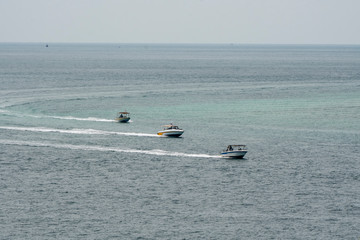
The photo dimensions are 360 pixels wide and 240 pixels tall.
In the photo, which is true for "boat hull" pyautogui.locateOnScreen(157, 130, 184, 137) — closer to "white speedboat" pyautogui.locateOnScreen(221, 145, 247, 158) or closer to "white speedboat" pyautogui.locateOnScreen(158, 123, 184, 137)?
"white speedboat" pyautogui.locateOnScreen(158, 123, 184, 137)

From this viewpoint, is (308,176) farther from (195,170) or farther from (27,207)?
(27,207)

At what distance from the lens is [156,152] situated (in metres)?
104

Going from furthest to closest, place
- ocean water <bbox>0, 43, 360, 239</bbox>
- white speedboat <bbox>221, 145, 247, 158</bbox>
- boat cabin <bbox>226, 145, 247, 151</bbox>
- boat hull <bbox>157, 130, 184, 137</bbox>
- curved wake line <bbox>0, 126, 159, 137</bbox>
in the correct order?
curved wake line <bbox>0, 126, 159, 137</bbox> → boat hull <bbox>157, 130, 184, 137</bbox> → boat cabin <bbox>226, 145, 247, 151</bbox> → white speedboat <bbox>221, 145, 247, 158</bbox> → ocean water <bbox>0, 43, 360, 239</bbox>

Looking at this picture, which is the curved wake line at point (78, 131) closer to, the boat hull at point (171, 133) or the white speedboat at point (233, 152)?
the boat hull at point (171, 133)

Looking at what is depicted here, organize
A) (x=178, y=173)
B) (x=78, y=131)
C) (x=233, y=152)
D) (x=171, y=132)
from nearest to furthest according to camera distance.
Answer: (x=178, y=173), (x=233, y=152), (x=171, y=132), (x=78, y=131)

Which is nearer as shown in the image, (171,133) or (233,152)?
(233,152)

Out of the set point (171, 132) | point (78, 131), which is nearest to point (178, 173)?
point (171, 132)

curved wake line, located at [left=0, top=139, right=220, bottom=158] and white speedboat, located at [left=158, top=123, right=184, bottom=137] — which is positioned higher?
white speedboat, located at [left=158, top=123, right=184, bottom=137]

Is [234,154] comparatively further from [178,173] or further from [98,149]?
[98,149]

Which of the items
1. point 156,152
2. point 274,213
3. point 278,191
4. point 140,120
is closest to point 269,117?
point 140,120

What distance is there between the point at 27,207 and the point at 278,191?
113 feet

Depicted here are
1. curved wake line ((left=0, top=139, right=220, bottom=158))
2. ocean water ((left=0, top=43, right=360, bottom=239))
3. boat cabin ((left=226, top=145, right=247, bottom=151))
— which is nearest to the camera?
ocean water ((left=0, top=43, right=360, bottom=239))

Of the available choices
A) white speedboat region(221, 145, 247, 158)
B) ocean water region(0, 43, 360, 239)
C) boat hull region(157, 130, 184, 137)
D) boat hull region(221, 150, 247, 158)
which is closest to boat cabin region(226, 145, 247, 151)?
white speedboat region(221, 145, 247, 158)

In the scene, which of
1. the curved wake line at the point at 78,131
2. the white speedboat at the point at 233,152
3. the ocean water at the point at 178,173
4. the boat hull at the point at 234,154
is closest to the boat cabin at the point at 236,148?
the white speedboat at the point at 233,152
